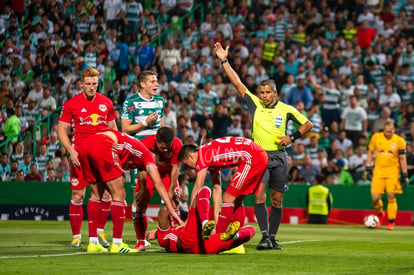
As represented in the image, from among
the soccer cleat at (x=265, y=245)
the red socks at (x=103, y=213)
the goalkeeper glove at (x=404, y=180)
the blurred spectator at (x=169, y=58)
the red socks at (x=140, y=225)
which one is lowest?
the goalkeeper glove at (x=404, y=180)

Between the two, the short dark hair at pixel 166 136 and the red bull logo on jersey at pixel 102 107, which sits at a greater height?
the red bull logo on jersey at pixel 102 107

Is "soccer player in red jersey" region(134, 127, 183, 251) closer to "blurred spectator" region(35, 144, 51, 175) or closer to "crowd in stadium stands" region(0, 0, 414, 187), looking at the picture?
"crowd in stadium stands" region(0, 0, 414, 187)

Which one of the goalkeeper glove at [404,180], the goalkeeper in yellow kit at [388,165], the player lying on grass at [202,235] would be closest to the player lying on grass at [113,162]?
the player lying on grass at [202,235]

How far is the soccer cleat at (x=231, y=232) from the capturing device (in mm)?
10094

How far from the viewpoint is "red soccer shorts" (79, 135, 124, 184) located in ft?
35.1

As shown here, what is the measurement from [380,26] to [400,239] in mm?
13897

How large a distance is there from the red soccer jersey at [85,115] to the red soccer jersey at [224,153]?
210 cm

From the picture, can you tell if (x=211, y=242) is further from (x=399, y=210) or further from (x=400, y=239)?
(x=399, y=210)

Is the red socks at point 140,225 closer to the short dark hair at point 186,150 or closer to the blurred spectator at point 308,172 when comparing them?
the short dark hair at point 186,150

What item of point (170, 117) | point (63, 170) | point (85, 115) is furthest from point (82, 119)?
point (170, 117)

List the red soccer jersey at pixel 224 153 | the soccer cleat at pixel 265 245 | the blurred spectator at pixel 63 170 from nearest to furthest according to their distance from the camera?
Result: the red soccer jersey at pixel 224 153 < the soccer cleat at pixel 265 245 < the blurred spectator at pixel 63 170

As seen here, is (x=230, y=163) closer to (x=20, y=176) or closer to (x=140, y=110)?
(x=140, y=110)

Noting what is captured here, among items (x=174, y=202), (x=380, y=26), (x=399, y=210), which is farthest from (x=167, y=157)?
(x=380, y=26)

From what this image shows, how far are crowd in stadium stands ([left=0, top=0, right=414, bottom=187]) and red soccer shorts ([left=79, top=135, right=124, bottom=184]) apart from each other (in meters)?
11.2
